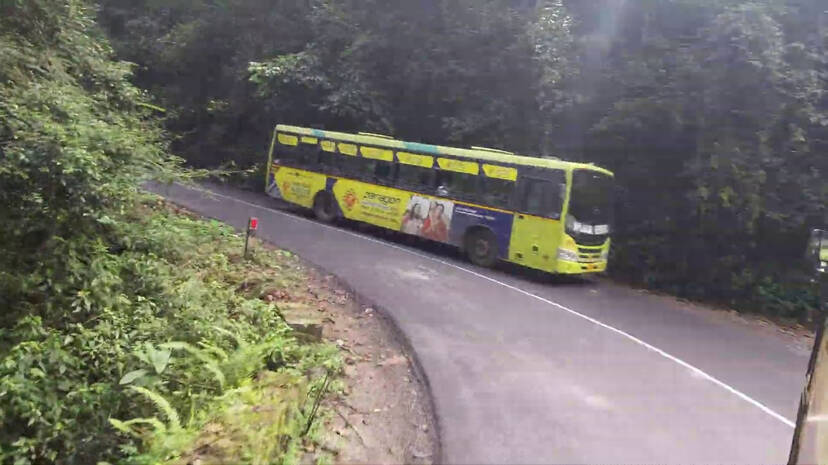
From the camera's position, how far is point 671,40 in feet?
54.5

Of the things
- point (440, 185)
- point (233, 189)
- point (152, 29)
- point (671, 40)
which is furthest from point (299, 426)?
point (152, 29)

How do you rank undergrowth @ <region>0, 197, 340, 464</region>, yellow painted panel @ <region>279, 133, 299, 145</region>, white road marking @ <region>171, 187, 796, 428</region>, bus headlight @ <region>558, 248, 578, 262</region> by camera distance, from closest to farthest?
undergrowth @ <region>0, 197, 340, 464</region> < white road marking @ <region>171, 187, 796, 428</region> < bus headlight @ <region>558, 248, 578, 262</region> < yellow painted panel @ <region>279, 133, 299, 145</region>

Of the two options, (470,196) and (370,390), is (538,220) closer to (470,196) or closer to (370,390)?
(470,196)

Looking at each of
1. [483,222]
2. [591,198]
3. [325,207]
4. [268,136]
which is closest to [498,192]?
[483,222]

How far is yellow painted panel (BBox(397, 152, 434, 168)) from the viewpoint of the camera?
17000 millimetres

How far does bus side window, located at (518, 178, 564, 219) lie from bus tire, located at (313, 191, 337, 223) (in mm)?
6325

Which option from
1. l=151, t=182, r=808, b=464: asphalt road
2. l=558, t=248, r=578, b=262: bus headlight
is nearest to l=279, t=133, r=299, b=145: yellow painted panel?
l=151, t=182, r=808, b=464: asphalt road

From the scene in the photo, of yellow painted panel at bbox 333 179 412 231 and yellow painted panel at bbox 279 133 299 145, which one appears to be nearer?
yellow painted panel at bbox 333 179 412 231

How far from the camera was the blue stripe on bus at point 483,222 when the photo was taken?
15.5m

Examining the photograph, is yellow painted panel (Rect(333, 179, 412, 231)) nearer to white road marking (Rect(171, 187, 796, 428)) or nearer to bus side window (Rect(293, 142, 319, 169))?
white road marking (Rect(171, 187, 796, 428))

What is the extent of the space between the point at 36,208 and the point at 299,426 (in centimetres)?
484

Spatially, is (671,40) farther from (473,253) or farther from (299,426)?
(299,426)

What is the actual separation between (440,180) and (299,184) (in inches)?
214

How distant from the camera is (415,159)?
681 inches
